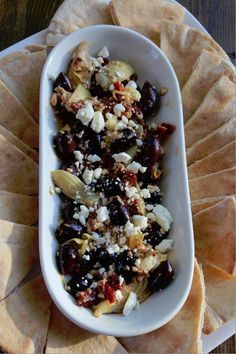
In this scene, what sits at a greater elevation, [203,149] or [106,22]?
[106,22]

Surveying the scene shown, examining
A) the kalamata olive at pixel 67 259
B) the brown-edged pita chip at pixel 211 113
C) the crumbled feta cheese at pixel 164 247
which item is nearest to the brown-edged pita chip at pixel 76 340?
the kalamata olive at pixel 67 259

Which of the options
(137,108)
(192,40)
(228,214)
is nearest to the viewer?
(228,214)

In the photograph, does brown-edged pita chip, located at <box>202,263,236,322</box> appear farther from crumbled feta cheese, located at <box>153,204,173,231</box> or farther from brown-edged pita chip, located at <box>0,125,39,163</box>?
brown-edged pita chip, located at <box>0,125,39,163</box>

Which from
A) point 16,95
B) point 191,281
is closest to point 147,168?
point 191,281

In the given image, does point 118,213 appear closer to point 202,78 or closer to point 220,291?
point 220,291

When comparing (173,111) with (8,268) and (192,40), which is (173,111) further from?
(8,268)

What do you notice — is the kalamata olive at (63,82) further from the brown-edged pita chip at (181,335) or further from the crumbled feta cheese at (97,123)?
the brown-edged pita chip at (181,335)
